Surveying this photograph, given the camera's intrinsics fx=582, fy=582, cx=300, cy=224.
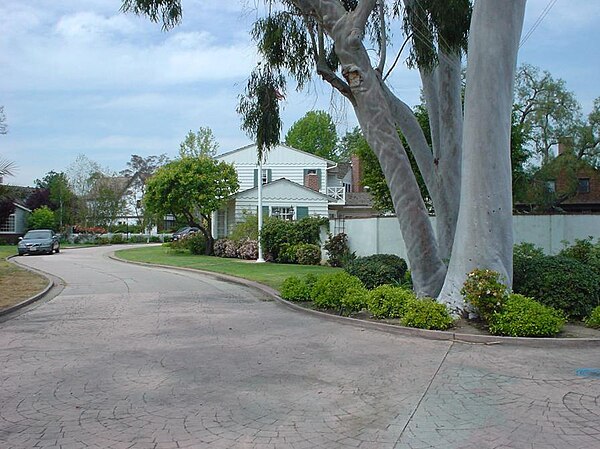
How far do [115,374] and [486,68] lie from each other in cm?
822

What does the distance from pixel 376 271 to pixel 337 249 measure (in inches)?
439

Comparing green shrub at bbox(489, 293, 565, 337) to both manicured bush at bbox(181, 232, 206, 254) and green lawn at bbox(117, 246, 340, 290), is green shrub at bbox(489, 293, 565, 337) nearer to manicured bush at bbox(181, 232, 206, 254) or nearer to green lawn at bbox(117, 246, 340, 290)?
green lawn at bbox(117, 246, 340, 290)

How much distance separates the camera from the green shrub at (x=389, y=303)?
11.2 meters

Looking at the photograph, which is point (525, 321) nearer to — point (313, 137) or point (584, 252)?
point (584, 252)

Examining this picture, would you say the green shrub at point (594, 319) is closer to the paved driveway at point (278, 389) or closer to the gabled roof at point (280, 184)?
the paved driveway at point (278, 389)

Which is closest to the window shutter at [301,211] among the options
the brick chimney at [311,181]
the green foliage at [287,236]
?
the green foliage at [287,236]

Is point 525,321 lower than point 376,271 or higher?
lower

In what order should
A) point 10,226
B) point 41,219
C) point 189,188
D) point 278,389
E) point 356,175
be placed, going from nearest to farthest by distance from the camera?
1. point 278,389
2. point 189,188
3. point 356,175
4. point 41,219
5. point 10,226

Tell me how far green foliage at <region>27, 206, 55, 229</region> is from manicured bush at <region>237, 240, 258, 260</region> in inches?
1249

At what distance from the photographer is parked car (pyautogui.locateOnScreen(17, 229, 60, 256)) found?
3691cm

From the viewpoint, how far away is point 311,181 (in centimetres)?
4306

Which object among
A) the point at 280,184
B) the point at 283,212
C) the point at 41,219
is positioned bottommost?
the point at 41,219

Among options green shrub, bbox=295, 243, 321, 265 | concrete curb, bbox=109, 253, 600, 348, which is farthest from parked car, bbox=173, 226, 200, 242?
concrete curb, bbox=109, 253, 600, 348

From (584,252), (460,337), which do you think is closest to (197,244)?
(584,252)
